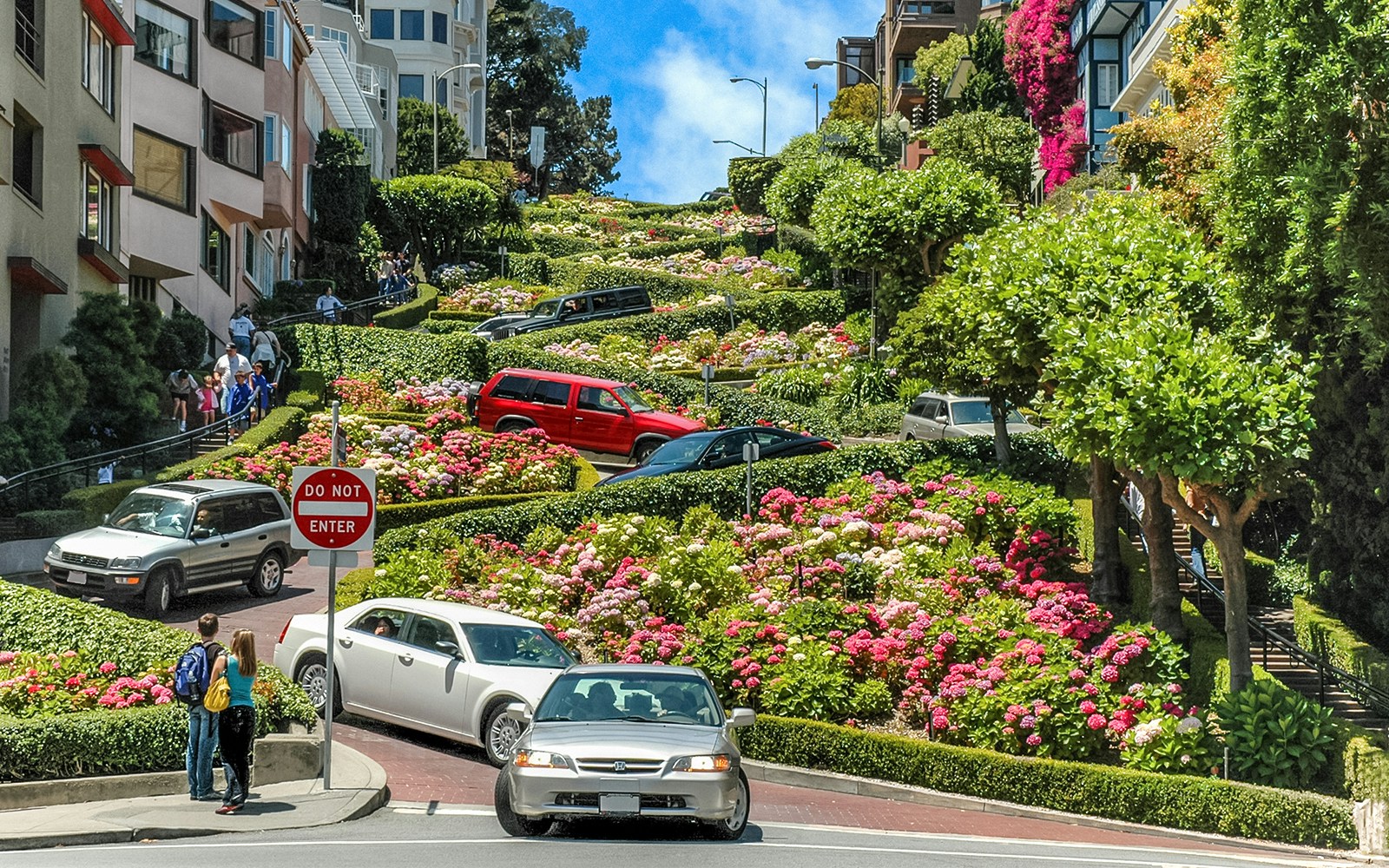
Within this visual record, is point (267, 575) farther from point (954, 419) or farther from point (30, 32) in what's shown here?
point (954, 419)

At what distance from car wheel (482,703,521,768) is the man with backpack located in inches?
118

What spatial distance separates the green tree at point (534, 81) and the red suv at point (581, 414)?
313 ft

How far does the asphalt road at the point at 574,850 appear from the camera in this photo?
37.7ft

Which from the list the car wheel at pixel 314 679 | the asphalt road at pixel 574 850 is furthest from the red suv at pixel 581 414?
the asphalt road at pixel 574 850

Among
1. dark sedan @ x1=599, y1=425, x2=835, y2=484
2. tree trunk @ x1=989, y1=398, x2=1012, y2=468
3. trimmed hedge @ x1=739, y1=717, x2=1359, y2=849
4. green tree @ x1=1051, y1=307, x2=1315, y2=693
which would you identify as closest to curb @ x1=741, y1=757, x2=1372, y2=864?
trimmed hedge @ x1=739, y1=717, x2=1359, y2=849

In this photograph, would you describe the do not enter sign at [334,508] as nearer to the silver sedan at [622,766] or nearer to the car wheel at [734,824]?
the silver sedan at [622,766]

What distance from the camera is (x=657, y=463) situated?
94.5ft

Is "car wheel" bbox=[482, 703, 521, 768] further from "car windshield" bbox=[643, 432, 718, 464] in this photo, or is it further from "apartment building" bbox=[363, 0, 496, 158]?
"apartment building" bbox=[363, 0, 496, 158]

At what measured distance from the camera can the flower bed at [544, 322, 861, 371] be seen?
153ft

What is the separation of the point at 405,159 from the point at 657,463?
67.7 m

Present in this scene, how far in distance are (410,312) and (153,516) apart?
106ft

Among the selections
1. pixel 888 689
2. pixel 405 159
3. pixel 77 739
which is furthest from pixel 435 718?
pixel 405 159

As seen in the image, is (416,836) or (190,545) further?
(190,545)

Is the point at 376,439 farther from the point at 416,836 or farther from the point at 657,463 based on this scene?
the point at 416,836
